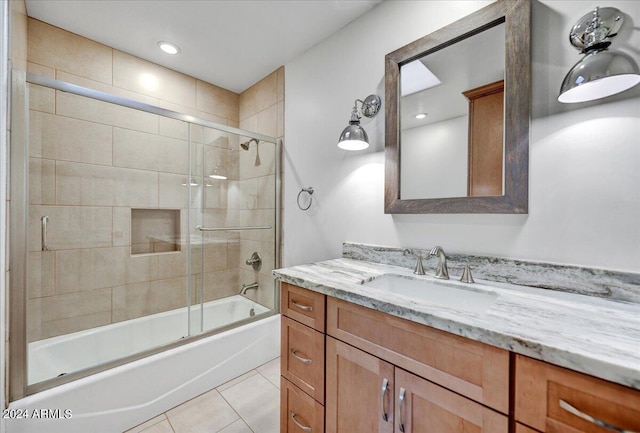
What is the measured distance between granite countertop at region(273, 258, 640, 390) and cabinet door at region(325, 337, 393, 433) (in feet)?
0.71

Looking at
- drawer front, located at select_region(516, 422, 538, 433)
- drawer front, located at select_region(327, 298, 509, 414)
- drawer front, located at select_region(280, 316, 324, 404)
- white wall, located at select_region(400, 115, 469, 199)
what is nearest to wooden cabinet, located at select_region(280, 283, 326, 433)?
drawer front, located at select_region(280, 316, 324, 404)

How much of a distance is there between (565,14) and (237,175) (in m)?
2.21

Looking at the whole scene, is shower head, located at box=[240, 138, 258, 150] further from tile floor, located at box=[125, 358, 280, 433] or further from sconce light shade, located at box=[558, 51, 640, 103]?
sconce light shade, located at box=[558, 51, 640, 103]

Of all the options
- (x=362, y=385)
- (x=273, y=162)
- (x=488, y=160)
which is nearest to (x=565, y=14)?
(x=488, y=160)

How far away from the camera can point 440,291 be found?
1171mm

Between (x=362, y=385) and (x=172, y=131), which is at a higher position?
(x=172, y=131)

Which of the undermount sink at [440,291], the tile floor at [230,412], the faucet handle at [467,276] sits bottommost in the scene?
the tile floor at [230,412]

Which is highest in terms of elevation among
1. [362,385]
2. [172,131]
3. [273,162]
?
[172,131]

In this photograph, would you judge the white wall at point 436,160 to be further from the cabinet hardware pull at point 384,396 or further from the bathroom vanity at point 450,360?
the cabinet hardware pull at point 384,396

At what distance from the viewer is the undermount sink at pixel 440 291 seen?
41.3 inches

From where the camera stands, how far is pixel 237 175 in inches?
93.7

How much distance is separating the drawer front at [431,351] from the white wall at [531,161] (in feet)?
2.01

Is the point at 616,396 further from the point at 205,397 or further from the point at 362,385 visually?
the point at 205,397

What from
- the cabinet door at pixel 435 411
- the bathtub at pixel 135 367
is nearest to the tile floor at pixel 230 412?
the bathtub at pixel 135 367
